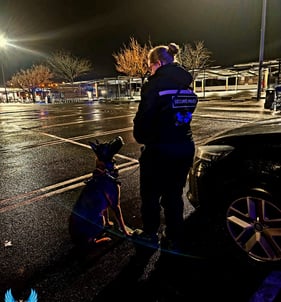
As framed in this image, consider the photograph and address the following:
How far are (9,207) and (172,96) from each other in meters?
2.82

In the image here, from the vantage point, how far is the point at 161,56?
7.20 ft

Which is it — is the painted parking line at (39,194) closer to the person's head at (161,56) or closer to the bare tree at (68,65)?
the person's head at (161,56)

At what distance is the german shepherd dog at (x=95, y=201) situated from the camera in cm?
240

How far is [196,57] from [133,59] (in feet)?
30.7

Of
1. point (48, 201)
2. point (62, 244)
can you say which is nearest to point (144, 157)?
point (62, 244)

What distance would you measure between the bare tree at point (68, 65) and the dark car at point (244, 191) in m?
47.6

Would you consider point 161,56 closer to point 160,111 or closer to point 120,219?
point 160,111

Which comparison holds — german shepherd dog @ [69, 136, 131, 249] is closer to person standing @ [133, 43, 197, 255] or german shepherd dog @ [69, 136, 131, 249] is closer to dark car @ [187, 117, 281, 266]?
person standing @ [133, 43, 197, 255]

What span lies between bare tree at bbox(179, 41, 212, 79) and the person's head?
36.0 metres

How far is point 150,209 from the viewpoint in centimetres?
241

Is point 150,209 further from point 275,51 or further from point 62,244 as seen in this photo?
point 275,51

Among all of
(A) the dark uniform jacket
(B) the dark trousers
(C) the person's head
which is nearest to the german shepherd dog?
(B) the dark trousers

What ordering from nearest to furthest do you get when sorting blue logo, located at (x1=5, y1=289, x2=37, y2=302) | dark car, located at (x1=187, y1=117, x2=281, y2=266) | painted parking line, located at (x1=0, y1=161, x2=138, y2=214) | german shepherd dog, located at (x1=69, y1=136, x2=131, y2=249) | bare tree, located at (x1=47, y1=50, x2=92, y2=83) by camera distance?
blue logo, located at (x1=5, y1=289, x2=37, y2=302) < dark car, located at (x1=187, y1=117, x2=281, y2=266) < german shepherd dog, located at (x1=69, y1=136, x2=131, y2=249) < painted parking line, located at (x1=0, y1=161, x2=138, y2=214) < bare tree, located at (x1=47, y1=50, x2=92, y2=83)

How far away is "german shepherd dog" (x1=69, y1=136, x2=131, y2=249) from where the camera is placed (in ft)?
7.86
